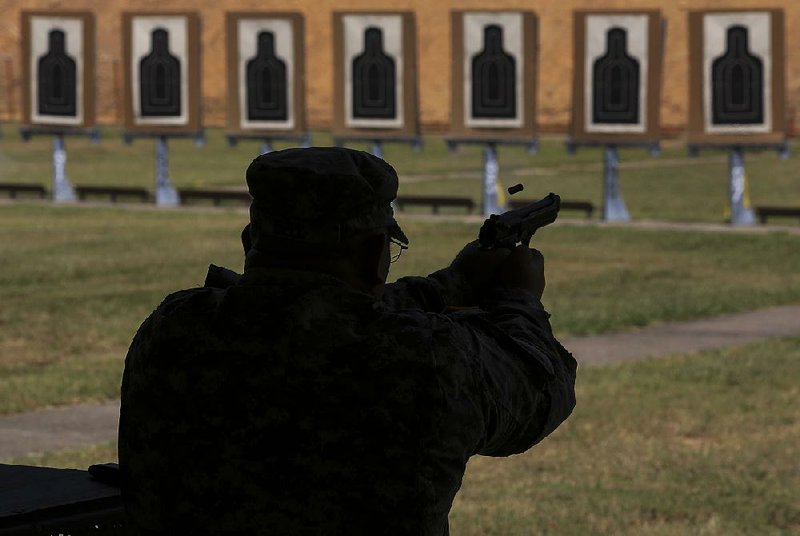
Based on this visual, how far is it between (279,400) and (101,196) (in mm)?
37305

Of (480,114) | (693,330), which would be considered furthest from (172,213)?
(693,330)

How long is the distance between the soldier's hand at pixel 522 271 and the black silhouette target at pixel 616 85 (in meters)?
30.4

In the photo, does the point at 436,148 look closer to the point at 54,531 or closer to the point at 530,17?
the point at 530,17

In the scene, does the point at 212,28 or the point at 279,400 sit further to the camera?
the point at 212,28

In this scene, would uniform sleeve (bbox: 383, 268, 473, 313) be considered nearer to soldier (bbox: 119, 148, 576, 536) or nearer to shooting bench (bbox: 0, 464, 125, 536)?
soldier (bbox: 119, 148, 576, 536)

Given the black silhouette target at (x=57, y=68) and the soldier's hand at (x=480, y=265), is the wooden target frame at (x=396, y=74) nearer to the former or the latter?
the black silhouette target at (x=57, y=68)

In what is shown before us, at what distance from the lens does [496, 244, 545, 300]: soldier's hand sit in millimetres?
3500

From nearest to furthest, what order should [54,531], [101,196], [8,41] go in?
[54,531], [101,196], [8,41]

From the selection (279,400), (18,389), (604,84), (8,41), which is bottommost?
(18,389)

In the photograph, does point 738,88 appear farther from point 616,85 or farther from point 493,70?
point 493,70

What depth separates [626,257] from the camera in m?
24.1

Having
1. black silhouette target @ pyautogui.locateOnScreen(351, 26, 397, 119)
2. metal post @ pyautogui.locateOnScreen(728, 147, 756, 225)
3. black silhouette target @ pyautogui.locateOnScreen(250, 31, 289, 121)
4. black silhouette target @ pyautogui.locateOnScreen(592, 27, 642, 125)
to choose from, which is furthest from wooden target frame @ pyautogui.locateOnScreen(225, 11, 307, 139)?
metal post @ pyautogui.locateOnScreen(728, 147, 756, 225)

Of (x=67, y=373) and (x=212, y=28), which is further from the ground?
(x=212, y=28)

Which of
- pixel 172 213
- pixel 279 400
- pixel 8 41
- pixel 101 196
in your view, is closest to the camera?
pixel 279 400
